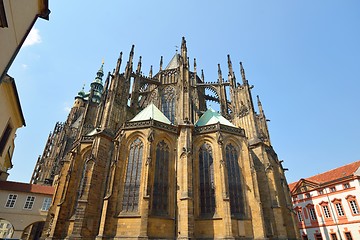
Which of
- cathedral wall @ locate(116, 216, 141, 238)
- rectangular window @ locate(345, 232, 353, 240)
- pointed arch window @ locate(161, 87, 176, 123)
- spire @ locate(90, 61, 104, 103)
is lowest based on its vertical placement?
rectangular window @ locate(345, 232, 353, 240)

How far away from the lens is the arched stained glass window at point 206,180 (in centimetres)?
1505

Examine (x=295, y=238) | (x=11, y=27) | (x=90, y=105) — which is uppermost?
(x=90, y=105)

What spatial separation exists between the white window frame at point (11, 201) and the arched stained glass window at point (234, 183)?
22.4 metres

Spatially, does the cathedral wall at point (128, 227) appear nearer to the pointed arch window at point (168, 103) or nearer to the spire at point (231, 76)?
the pointed arch window at point (168, 103)

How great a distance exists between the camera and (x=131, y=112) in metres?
22.7

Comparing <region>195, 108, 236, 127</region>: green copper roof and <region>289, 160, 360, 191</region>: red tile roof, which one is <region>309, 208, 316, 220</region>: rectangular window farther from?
<region>195, 108, 236, 127</region>: green copper roof

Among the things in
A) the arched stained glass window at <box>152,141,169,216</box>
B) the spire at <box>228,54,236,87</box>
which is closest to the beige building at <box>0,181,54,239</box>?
the arched stained glass window at <box>152,141,169,216</box>

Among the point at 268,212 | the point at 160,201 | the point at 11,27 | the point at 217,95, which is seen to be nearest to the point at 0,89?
the point at 11,27

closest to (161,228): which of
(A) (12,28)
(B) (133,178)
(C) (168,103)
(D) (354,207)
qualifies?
(B) (133,178)

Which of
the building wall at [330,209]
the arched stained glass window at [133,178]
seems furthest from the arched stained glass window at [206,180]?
the building wall at [330,209]

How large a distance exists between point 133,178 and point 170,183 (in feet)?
9.21

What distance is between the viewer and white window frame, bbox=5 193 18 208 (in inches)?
832

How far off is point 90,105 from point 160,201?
1809 centimetres

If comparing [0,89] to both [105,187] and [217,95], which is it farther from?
[217,95]
